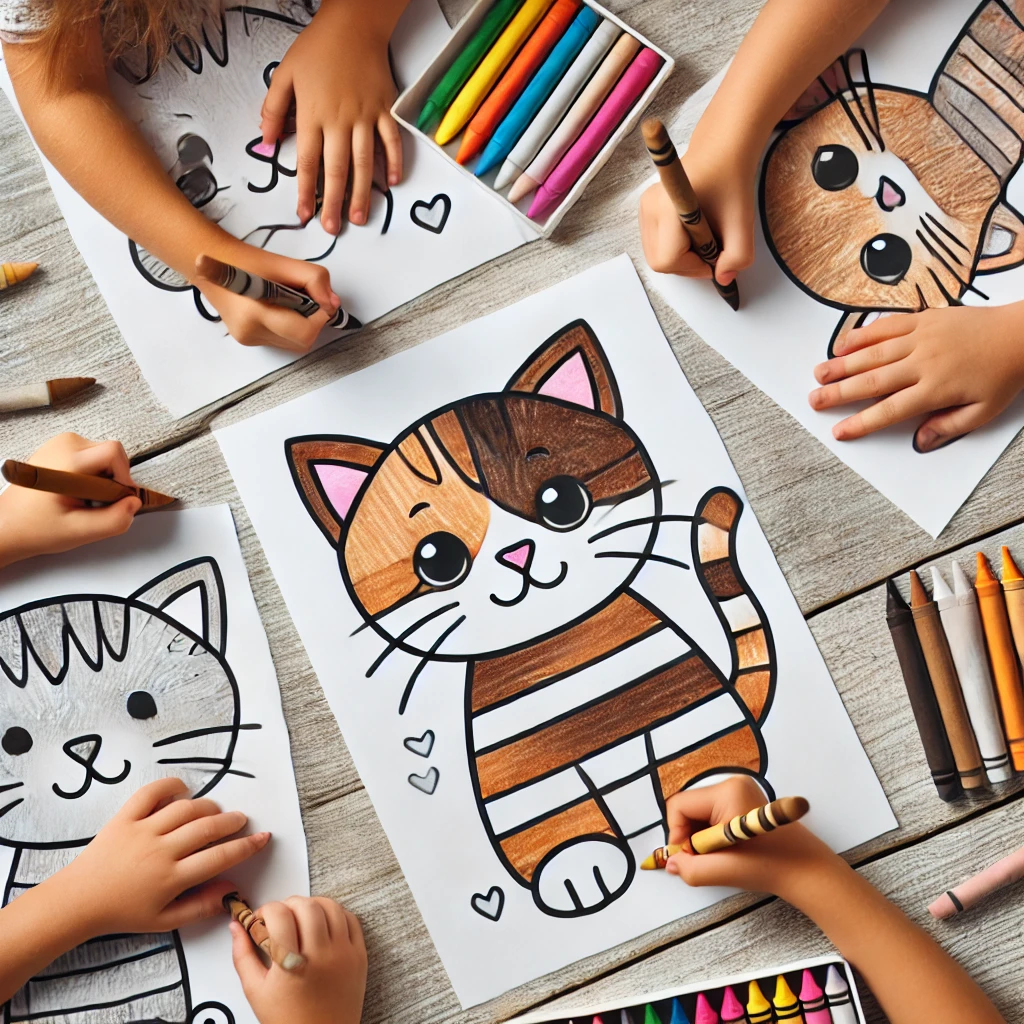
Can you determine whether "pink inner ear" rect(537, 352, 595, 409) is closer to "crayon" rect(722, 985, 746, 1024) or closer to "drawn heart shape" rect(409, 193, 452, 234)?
"drawn heart shape" rect(409, 193, 452, 234)

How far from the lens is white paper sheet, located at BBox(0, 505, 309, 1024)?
563mm

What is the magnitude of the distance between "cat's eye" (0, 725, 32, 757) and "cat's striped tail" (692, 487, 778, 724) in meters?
0.43

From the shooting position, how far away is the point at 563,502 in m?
0.57

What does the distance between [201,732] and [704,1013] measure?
13.5 inches

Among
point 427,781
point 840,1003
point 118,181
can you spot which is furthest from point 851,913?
point 118,181

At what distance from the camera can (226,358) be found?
58 cm

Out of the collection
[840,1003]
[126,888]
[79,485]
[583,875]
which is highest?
[79,485]

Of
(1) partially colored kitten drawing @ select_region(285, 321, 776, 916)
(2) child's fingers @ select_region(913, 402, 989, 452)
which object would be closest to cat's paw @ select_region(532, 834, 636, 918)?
(1) partially colored kitten drawing @ select_region(285, 321, 776, 916)

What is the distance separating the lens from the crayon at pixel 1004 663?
0.55 m

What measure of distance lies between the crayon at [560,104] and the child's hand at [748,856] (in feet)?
1.28

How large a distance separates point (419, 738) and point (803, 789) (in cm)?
23

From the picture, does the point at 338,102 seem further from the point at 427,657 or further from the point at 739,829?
the point at 739,829

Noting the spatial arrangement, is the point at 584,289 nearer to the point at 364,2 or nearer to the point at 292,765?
the point at 364,2

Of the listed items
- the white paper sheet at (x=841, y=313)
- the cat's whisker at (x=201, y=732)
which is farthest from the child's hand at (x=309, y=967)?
the white paper sheet at (x=841, y=313)
